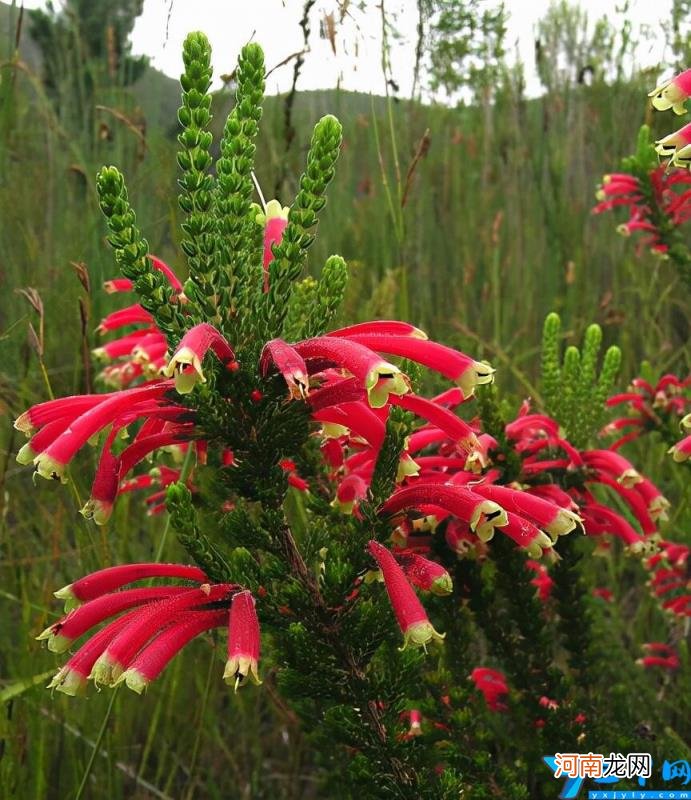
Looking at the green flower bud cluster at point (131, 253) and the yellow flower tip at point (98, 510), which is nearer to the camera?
the green flower bud cluster at point (131, 253)

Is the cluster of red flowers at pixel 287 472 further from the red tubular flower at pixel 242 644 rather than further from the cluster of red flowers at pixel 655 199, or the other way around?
the cluster of red flowers at pixel 655 199

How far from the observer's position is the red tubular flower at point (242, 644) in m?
0.89

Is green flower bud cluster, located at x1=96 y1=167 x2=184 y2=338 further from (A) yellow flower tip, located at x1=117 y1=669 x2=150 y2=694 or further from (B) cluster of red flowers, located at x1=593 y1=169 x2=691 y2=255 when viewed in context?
(B) cluster of red flowers, located at x1=593 y1=169 x2=691 y2=255

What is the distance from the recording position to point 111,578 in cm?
107

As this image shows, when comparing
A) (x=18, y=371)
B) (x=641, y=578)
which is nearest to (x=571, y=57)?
(x=641, y=578)

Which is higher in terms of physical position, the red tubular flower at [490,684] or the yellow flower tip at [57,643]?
the yellow flower tip at [57,643]

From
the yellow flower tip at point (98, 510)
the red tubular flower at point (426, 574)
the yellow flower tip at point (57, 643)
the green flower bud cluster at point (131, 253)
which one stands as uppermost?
the green flower bud cluster at point (131, 253)

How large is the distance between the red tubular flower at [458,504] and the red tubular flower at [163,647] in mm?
259

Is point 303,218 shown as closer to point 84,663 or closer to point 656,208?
point 84,663

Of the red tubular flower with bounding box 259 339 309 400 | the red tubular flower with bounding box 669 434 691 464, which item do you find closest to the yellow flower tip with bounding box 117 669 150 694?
the red tubular flower with bounding box 259 339 309 400

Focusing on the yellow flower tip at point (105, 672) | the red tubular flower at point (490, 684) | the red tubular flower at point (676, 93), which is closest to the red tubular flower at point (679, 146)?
the red tubular flower at point (676, 93)

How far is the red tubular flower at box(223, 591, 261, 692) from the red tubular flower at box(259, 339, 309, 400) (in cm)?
25

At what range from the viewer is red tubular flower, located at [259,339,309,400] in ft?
2.80

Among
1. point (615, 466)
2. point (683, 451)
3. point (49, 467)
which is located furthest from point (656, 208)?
point (49, 467)
